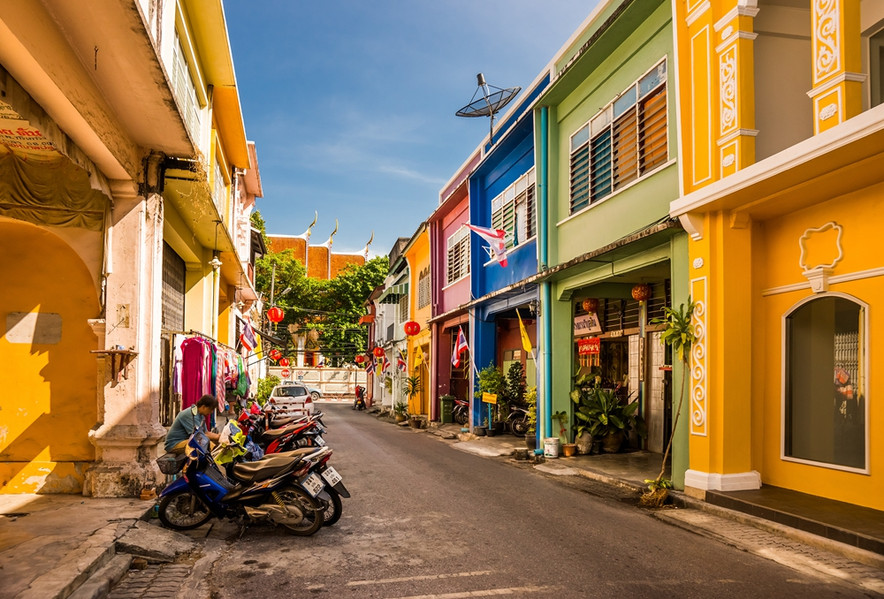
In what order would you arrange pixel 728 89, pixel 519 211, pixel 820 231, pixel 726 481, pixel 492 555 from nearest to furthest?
pixel 492 555, pixel 820 231, pixel 726 481, pixel 728 89, pixel 519 211

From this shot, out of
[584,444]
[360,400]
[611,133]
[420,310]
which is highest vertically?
[611,133]

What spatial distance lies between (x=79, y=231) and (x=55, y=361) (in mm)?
1680

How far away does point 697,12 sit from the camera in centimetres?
920

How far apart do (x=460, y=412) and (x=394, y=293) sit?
37.4 feet

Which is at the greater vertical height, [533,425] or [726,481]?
[726,481]

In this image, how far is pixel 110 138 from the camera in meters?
7.42

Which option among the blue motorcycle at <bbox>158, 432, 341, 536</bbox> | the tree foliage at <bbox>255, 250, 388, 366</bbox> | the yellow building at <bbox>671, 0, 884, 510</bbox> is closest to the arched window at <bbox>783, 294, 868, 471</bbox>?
the yellow building at <bbox>671, 0, 884, 510</bbox>

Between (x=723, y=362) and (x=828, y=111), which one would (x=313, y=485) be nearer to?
(x=723, y=362)

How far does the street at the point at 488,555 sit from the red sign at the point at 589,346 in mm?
5938

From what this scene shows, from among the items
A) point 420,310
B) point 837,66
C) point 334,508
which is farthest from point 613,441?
point 420,310

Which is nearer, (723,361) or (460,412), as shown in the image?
(723,361)

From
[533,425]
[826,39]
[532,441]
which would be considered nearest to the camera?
[826,39]

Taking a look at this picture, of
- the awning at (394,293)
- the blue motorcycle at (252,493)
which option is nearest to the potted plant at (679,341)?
the blue motorcycle at (252,493)

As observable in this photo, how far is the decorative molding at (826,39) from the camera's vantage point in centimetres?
738
